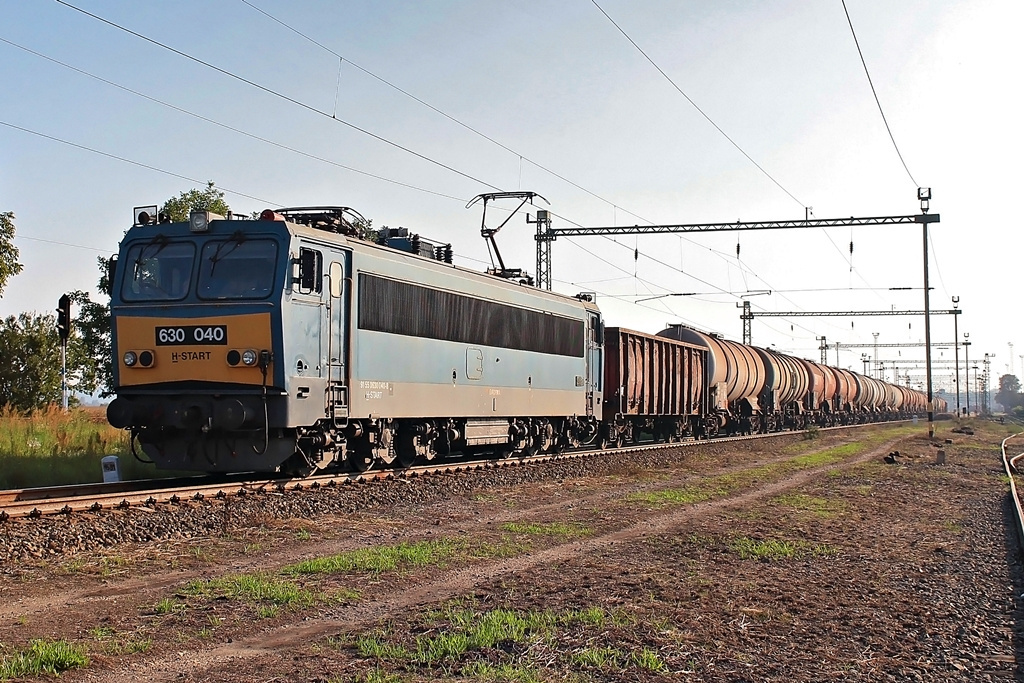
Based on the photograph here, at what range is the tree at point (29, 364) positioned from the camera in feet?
109

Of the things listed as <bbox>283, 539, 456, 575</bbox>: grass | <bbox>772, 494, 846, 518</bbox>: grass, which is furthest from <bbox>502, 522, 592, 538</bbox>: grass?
<bbox>772, 494, 846, 518</bbox>: grass

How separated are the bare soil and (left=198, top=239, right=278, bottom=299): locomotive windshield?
292 cm

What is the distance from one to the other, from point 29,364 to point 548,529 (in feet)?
91.4

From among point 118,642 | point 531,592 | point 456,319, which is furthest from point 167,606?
point 456,319

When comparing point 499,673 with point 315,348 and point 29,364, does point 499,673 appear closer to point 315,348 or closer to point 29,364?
point 315,348

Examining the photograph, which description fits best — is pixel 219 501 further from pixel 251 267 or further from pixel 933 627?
pixel 933 627

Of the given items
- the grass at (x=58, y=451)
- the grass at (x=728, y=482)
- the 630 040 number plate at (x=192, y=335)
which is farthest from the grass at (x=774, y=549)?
the grass at (x=58, y=451)

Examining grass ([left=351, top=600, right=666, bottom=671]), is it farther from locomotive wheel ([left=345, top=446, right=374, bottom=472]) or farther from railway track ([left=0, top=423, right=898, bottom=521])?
locomotive wheel ([left=345, top=446, right=374, bottom=472])

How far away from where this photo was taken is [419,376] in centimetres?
1606

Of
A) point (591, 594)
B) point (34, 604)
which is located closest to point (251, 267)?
point (34, 604)

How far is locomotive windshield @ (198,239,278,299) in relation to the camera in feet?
42.8

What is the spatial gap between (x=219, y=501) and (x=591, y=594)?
235 inches

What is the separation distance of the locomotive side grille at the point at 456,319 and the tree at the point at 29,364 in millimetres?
20197

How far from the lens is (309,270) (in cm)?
1327
